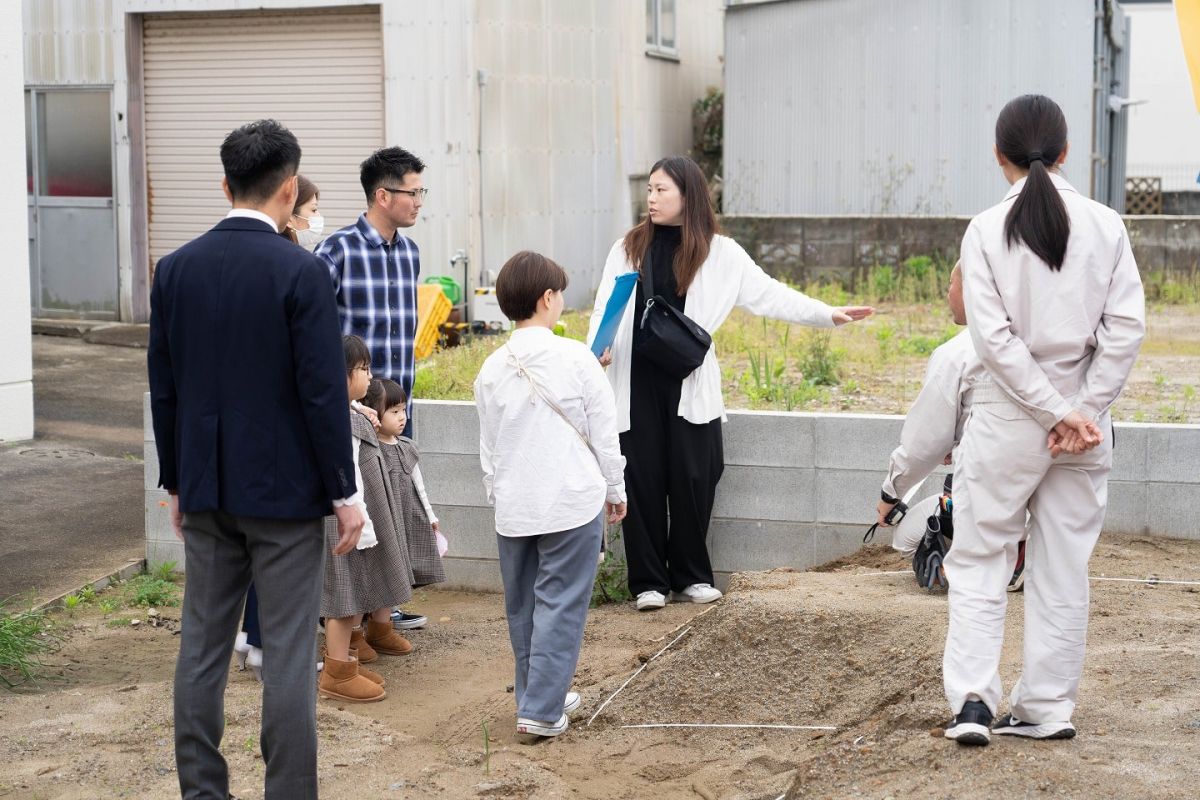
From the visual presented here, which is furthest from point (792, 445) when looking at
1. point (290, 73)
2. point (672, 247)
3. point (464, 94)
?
point (290, 73)

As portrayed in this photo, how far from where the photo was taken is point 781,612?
5520mm

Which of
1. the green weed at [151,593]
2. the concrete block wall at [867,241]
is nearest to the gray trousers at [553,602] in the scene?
the green weed at [151,593]

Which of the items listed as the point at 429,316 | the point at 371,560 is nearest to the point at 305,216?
the point at 371,560

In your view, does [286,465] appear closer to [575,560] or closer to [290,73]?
[575,560]

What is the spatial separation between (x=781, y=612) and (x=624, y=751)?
100cm

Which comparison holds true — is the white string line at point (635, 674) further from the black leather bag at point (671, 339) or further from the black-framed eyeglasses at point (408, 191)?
the black-framed eyeglasses at point (408, 191)

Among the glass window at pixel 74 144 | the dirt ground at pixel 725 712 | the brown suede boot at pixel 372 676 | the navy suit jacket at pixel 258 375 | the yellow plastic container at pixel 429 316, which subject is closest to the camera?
the navy suit jacket at pixel 258 375

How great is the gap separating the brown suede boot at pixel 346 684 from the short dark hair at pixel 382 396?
3.19 ft

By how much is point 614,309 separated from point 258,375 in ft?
8.75

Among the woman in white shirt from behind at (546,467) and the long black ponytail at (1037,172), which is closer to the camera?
the long black ponytail at (1037,172)

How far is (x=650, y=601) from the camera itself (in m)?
6.39

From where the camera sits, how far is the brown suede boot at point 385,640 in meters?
5.98

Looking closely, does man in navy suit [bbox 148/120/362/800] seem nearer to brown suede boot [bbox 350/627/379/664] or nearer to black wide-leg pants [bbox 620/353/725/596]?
brown suede boot [bbox 350/627/379/664]

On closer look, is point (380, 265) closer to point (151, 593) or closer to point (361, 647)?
point (361, 647)
